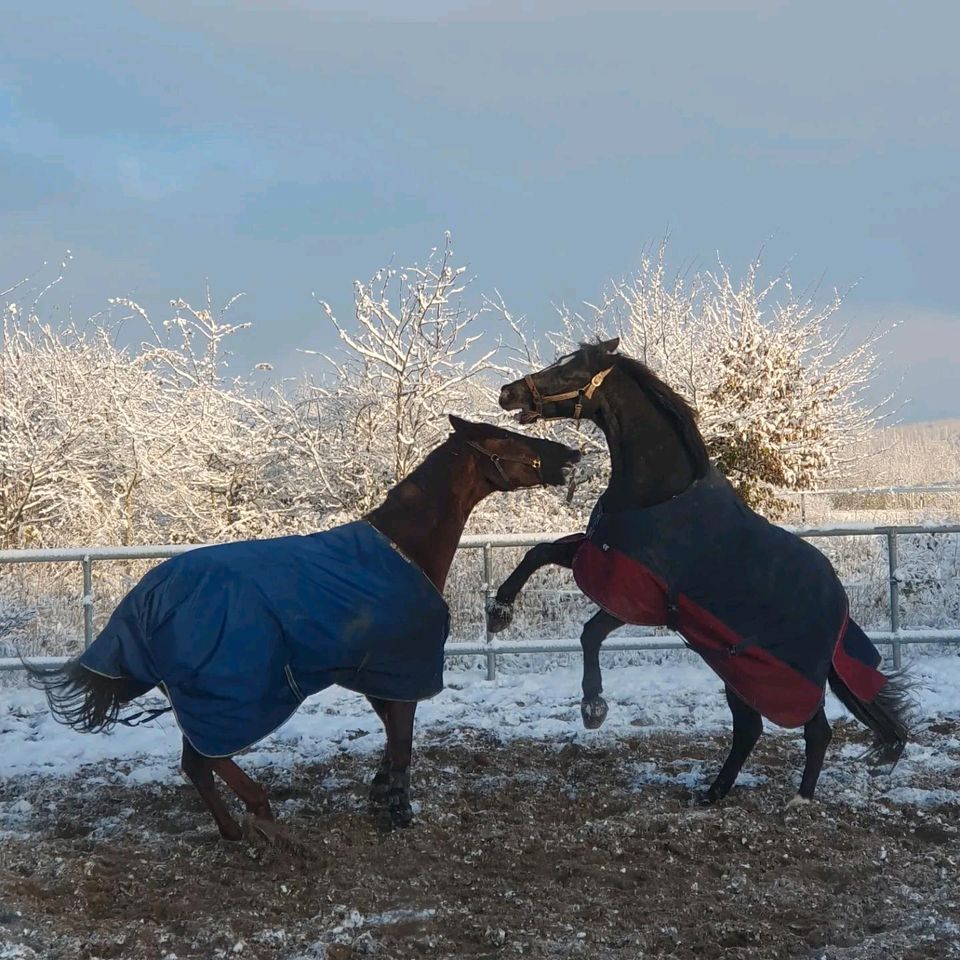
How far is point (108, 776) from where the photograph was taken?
5332 mm

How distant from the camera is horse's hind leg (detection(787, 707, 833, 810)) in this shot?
4703 mm

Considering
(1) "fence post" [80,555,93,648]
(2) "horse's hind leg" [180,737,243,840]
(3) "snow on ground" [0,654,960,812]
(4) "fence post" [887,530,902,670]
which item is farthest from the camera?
(4) "fence post" [887,530,902,670]

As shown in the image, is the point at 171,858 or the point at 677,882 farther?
the point at 171,858

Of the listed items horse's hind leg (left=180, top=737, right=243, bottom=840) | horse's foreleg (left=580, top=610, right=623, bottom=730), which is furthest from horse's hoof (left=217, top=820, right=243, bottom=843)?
horse's foreleg (left=580, top=610, right=623, bottom=730)

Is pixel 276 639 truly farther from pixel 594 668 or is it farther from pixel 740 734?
pixel 740 734

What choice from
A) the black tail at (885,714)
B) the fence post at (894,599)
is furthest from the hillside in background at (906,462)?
the black tail at (885,714)

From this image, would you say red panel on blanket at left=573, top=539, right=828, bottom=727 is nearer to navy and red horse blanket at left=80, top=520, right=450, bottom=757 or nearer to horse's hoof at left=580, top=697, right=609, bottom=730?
horse's hoof at left=580, top=697, right=609, bottom=730

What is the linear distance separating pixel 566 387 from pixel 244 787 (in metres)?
2.18

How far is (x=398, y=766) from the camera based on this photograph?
4.47 m

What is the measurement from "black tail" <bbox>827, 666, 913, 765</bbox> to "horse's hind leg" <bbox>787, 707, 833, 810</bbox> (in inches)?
6.0

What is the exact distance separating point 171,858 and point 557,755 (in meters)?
2.31

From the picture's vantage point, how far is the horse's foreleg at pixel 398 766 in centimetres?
441

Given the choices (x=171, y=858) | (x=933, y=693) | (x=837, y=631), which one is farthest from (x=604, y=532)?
(x=933, y=693)

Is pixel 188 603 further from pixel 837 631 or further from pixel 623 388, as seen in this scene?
pixel 837 631
